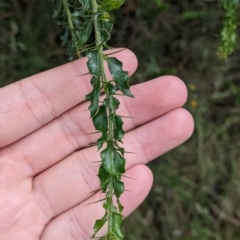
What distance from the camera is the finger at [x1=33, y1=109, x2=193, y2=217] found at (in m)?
1.48

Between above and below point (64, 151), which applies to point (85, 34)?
above

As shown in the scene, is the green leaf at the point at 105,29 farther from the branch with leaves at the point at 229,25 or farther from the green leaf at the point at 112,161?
the branch with leaves at the point at 229,25

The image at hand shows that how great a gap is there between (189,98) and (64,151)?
0.60 meters

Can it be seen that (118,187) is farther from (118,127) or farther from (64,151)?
(64,151)

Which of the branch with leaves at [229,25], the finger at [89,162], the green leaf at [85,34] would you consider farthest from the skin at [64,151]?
the green leaf at [85,34]

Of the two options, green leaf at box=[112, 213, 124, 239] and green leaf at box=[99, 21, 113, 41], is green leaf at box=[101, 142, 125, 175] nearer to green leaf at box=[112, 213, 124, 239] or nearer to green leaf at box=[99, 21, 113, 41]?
green leaf at box=[112, 213, 124, 239]

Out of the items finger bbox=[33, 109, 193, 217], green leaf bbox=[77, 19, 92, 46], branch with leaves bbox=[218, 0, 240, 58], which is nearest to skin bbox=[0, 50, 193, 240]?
finger bbox=[33, 109, 193, 217]

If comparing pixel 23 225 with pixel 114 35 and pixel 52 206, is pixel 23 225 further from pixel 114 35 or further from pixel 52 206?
pixel 114 35

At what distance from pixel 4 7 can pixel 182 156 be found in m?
0.90

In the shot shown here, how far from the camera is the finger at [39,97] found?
141 cm

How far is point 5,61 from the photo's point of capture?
67.6 inches

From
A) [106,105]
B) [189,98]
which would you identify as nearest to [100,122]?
[106,105]

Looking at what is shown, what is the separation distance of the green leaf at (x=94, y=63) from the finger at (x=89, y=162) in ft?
1.70

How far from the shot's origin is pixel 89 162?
4.93 ft
